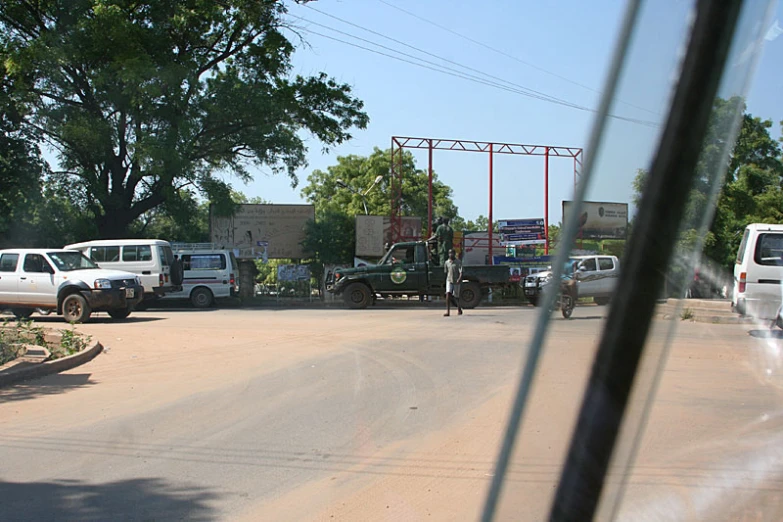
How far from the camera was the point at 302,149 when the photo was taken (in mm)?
26797

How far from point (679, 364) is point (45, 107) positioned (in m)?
23.9

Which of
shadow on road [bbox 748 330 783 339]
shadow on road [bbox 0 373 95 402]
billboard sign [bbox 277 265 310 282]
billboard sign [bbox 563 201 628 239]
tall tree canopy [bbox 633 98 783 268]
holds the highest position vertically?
tall tree canopy [bbox 633 98 783 268]

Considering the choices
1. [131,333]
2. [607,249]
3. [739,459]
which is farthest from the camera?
[131,333]

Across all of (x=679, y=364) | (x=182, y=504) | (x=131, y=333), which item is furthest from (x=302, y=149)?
(x=182, y=504)

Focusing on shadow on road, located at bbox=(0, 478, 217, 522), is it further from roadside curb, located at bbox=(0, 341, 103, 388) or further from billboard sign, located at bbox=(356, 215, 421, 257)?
billboard sign, located at bbox=(356, 215, 421, 257)

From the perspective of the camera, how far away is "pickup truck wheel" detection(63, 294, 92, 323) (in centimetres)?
1542

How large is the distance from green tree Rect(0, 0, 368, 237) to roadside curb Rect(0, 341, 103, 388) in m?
13.6

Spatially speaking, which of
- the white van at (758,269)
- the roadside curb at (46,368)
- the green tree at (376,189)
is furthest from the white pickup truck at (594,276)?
the green tree at (376,189)

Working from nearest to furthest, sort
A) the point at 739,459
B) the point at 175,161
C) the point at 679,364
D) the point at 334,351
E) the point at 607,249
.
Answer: the point at 607,249, the point at 739,459, the point at 679,364, the point at 334,351, the point at 175,161

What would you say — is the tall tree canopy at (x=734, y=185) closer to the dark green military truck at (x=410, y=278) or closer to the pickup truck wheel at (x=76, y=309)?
the dark green military truck at (x=410, y=278)

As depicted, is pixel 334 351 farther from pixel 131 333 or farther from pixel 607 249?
pixel 607 249

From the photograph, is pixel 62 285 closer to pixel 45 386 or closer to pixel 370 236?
pixel 45 386

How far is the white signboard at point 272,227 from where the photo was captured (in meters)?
30.5

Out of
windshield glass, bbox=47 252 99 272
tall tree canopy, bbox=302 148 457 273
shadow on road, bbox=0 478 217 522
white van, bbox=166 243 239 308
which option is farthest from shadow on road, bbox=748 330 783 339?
tall tree canopy, bbox=302 148 457 273
